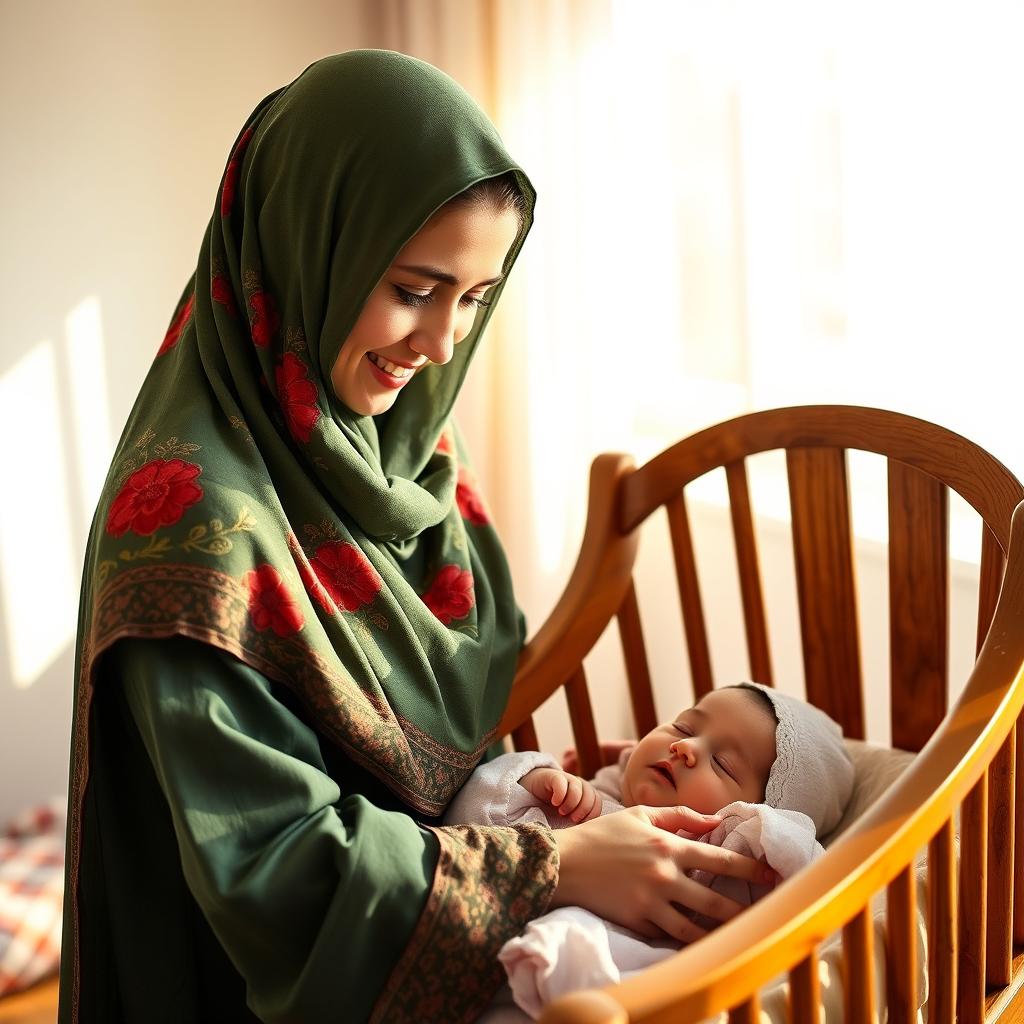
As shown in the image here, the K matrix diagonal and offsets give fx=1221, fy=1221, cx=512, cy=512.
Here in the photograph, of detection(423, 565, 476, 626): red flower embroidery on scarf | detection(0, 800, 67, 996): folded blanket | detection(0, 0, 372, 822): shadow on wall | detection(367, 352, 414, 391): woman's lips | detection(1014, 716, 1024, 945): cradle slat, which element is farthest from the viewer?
detection(0, 0, 372, 822): shadow on wall

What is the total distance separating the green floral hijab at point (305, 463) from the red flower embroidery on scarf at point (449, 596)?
0.04 metres

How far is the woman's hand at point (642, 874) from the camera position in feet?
3.49

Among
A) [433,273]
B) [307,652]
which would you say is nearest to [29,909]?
[307,652]

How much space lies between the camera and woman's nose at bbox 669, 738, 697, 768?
1278 millimetres

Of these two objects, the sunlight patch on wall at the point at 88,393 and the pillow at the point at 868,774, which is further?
the sunlight patch on wall at the point at 88,393

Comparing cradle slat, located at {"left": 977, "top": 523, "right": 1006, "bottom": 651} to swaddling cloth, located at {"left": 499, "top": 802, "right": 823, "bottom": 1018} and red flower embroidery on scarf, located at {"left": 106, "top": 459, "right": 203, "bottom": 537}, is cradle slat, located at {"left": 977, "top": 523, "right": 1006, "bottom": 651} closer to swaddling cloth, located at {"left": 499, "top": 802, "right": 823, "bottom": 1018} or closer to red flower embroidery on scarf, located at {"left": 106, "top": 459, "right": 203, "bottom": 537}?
swaddling cloth, located at {"left": 499, "top": 802, "right": 823, "bottom": 1018}

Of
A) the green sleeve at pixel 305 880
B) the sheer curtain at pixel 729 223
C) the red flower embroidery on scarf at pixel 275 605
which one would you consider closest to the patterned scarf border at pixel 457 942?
the green sleeve at pixel 305 880

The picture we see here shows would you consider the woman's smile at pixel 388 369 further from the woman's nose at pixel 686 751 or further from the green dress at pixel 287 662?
the woman's nose at pixel 686 751

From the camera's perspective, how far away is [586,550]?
1.60 m

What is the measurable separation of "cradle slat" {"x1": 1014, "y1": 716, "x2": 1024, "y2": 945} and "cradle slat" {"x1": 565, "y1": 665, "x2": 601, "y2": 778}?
0.56 m

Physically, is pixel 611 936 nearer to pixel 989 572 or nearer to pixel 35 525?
pixel 989 572

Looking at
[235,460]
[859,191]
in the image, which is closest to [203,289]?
[235,460]

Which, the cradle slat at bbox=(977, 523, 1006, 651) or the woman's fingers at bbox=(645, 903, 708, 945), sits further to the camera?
the cradle slat at bbox=(977, 523, 1006, 651)

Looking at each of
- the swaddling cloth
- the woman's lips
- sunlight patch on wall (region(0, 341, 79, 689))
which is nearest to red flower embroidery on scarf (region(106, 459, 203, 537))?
the woman's lips
